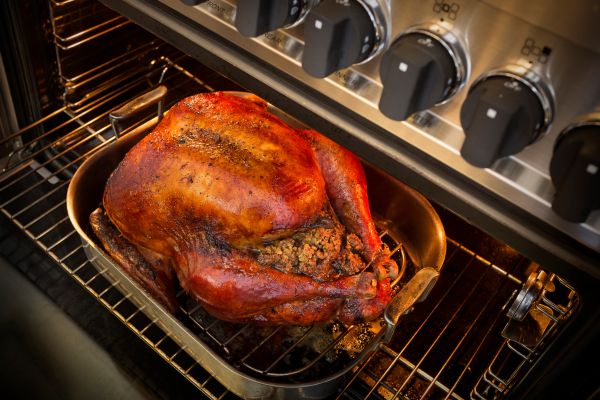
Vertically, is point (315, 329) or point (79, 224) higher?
point (79, 224)

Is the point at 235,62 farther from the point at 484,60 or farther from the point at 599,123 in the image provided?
the point at 599,123

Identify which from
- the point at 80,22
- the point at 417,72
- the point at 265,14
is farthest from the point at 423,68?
the point at 80,22

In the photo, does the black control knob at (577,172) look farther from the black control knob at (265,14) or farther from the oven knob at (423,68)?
the black control knob at (265,14)

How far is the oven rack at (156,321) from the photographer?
1.22 metres

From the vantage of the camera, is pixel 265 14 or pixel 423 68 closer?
pixel 423 68

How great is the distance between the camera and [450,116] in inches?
28.7

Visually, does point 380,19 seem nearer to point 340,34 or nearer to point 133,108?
point 340,34

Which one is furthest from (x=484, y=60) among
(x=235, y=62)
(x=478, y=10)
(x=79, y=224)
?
(x=79, y=224)

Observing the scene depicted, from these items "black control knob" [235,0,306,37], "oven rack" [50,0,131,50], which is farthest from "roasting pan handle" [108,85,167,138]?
"black control knob" [235,0,306,37]

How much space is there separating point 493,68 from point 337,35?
18cm

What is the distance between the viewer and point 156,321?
122cm

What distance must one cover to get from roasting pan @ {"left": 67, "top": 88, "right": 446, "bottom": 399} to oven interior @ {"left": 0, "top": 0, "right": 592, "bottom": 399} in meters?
0.02

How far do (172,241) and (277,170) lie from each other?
0.86 feet

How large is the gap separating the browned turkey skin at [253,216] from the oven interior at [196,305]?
0.40 feet
